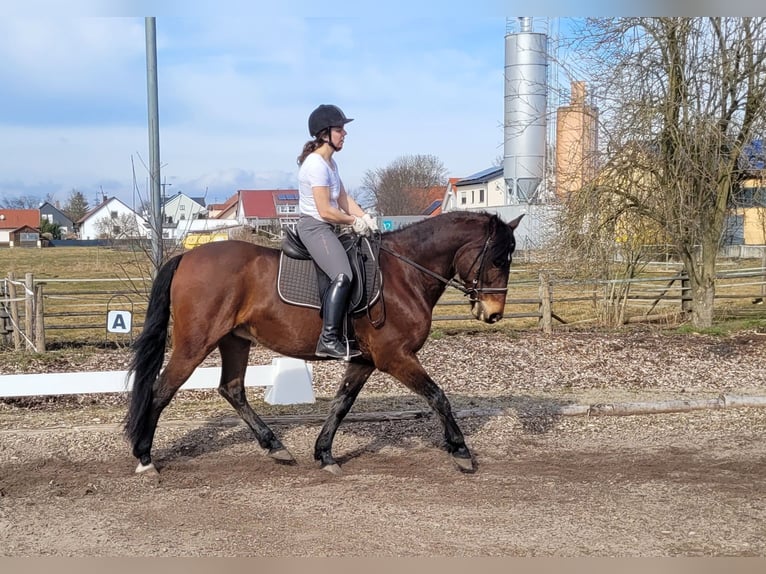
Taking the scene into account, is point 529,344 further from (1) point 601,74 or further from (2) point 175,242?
(2) point 175,242

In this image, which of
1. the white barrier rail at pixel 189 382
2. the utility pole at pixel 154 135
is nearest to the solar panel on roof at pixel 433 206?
the utility pole at pixel 154 135

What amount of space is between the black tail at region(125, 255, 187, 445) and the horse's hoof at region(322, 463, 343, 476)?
1557mm

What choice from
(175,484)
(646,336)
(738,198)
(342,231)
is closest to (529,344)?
(646,336)

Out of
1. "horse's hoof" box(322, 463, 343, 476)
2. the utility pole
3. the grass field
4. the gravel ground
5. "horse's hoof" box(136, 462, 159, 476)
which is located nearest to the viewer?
the gravel ground

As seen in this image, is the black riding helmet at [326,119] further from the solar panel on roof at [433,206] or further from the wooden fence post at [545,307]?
the solar panel on roof at [433,206]

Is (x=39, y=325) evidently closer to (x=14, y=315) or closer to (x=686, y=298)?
(x=14, y=315)

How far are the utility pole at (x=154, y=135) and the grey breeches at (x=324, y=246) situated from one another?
458cm

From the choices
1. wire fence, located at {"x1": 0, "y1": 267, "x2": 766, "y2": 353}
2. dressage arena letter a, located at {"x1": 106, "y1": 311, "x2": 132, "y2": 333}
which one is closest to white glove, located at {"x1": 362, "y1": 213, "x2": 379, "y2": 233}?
wire fence, located at {"x1": 0, "y1": 267, "x2": 766, "y2": 353}

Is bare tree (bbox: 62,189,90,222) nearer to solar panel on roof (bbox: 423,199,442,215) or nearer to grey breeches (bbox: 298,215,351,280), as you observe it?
solar panel on roof (bbox: 423,199,442,215)

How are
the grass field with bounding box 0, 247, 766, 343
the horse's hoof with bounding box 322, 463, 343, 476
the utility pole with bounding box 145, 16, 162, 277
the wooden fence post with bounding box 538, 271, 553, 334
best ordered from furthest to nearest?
the wooden fence post with bounding box 538, 271, 553, 334
the grass field with bounding box 0, 247, 766, 343
the utility pole with bounding box 145, 16, 162, 277
the horse's hoof with bounding box 322, 463, 343, 476

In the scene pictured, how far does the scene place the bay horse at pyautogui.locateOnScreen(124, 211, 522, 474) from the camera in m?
6.11

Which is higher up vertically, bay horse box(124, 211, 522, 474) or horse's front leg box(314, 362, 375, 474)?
bay horse box(124, 211, 522, 474)

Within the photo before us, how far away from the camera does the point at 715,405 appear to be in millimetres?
8367

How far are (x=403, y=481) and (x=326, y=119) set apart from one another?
2986 mm
